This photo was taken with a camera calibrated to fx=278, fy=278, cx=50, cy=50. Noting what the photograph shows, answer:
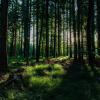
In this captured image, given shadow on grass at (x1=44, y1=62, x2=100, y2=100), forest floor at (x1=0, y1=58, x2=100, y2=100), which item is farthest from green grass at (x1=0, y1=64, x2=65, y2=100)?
shadow on grass at (x1=44, y1=62, x2=100, y2=100)

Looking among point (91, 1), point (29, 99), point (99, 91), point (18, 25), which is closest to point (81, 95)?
point (99, 91)

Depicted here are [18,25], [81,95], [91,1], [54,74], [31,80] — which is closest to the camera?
[81,95]

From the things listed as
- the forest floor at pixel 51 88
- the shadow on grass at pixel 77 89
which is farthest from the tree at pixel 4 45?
the shadow on grass at pixel 77 89

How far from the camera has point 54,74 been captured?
1477 cm

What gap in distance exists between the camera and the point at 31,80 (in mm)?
12531

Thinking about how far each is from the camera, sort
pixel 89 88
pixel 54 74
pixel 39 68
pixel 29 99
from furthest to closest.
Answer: pixel 39 68 < pixel 54 74 < pixel 89 88 < pixel 29 99

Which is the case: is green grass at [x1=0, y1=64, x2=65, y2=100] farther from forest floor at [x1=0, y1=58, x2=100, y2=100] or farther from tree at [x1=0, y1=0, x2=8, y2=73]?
tree at [x1=0, y1=0, x2=8, y2=73]

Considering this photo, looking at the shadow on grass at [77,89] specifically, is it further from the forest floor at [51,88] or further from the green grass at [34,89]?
the green grass at [34,89]

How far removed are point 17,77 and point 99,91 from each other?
390 centimetres

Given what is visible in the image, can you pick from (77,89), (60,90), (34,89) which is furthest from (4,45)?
(77,89)

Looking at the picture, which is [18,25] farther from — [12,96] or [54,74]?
[12,96]

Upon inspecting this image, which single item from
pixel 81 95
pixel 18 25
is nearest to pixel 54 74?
pixel 81 95

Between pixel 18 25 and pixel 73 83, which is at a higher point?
pixel 18 25

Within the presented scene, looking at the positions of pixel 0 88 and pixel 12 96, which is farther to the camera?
pixel 0 88
